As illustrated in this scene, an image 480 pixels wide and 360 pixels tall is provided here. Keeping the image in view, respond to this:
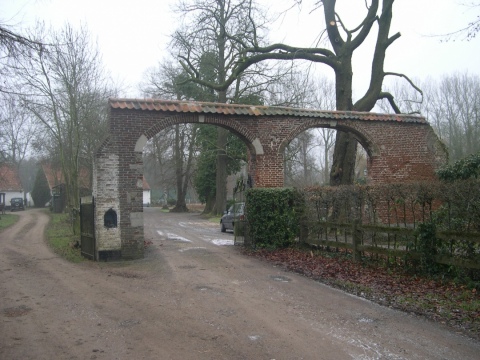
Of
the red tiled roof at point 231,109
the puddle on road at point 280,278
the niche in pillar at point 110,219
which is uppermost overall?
the red tiled roof at point 231,109

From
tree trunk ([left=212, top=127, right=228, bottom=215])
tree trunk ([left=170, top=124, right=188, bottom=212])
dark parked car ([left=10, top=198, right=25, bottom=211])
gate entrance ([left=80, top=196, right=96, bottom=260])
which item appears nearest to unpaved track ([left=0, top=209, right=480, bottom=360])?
gate entrance ([left=80, top=196, right=96, bottom=260])

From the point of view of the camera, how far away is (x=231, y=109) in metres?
13.8

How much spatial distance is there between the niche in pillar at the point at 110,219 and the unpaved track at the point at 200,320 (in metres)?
1.61

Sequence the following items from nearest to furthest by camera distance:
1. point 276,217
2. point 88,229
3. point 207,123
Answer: point 88,229 < point 276,217 < point 207,123

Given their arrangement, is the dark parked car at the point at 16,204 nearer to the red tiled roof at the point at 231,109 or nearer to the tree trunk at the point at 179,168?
the tree trunk at the point at 179,168

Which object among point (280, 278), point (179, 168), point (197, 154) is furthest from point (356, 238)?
point (179, 168)

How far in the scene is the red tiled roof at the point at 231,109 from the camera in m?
12.7

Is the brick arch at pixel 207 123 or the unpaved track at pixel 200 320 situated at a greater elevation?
the brick arch at pixel 207 123

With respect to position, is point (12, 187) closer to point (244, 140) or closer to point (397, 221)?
point (244, 140)

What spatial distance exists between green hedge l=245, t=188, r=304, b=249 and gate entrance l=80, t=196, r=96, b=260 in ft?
16.0

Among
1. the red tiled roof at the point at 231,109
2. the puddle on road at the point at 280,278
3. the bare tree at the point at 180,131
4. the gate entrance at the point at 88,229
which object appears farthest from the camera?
the bare tree at the point at 180,131

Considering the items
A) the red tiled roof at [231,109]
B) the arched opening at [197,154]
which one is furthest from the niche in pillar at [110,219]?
the arched opening at [197,154]

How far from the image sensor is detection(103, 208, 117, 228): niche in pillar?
12.3m

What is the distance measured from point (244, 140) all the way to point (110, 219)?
16.6ft
